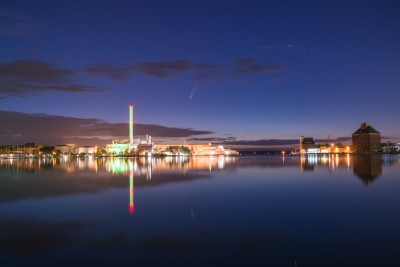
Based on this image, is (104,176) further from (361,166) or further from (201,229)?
(361,166)

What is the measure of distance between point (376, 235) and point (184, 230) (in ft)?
24.5

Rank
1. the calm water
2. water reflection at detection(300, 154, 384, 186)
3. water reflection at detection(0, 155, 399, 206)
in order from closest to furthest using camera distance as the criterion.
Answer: the calm water, water reflection at detection(0, 155, 399, 206), water reflection at detection(300, 154, 384, 186)

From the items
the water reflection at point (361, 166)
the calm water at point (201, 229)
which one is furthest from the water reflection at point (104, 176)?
the calm water at point (201, 229)

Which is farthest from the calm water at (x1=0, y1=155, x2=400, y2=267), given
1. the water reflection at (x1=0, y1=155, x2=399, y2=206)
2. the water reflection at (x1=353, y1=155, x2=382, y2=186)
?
the water reflection at (x1=353, y1=155, x2=382, y2=186)

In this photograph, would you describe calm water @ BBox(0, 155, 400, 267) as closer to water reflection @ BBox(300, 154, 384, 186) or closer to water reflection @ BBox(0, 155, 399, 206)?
water reflection @ BBox(0, 155, 399, 206)

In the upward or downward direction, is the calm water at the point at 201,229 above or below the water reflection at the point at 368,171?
above

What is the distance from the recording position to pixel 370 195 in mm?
24453

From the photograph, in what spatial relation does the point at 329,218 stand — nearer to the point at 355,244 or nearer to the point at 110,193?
the point at 355,244

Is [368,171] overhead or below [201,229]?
below

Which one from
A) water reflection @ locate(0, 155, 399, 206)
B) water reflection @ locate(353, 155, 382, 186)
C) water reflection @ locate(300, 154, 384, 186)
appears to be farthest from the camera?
water reflection @ locate(300, 154, 384, 186)

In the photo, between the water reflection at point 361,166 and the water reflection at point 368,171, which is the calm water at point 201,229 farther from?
the water reflection at point 361,166

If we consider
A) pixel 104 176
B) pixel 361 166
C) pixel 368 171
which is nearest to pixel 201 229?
pixel 104 176

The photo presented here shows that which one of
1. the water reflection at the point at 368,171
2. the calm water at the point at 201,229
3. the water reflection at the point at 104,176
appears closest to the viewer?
the calm water at the point at 201,229

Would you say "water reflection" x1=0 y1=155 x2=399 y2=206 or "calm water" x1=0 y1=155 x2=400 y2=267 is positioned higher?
"calm water" x1=0 y1=155 x2=400 y2=267
